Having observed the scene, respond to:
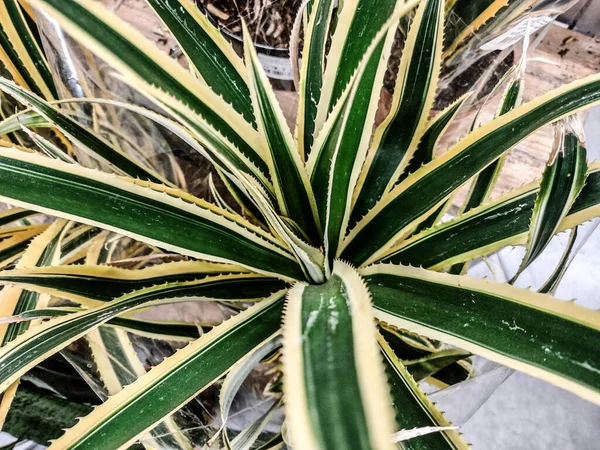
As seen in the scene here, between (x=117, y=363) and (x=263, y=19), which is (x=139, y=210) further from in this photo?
(x=263, y=19)

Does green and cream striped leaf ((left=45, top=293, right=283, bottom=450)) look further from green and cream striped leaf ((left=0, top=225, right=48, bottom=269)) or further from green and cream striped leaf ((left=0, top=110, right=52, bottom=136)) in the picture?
green and cream striped leaf ((left=0, top=225, right=48, bottom=269))

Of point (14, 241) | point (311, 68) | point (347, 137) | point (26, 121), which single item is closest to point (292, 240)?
point (347, 137)

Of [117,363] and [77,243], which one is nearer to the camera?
[117,363]

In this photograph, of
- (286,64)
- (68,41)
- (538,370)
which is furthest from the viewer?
(286,64)

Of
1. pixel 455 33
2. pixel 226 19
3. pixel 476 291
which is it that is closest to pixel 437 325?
pixel 476 291

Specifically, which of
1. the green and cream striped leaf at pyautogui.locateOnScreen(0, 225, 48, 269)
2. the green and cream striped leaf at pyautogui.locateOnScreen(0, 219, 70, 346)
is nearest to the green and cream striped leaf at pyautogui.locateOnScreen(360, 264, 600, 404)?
the green and cream striped leaf at pyautogui.locateOnScreen(0, 219, 70, 346)

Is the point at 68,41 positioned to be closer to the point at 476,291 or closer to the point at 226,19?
the point at 226,19
